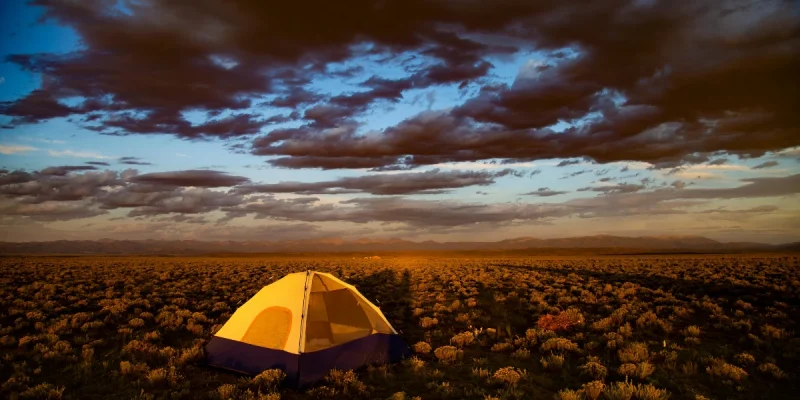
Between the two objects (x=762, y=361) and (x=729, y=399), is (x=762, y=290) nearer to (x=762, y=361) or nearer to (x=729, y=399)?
(x=762, y=361)

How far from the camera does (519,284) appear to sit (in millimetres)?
24734

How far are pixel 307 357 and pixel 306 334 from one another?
500mm

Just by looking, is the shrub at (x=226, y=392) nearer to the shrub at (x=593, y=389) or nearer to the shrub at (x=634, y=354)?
the shrub at (x=593, y=389)

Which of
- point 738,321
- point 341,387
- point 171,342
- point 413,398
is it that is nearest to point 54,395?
point 171,342

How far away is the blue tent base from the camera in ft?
28.8

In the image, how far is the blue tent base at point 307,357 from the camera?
28.8 ft

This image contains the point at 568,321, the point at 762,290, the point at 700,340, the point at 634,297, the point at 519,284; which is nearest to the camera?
the point at 700,340

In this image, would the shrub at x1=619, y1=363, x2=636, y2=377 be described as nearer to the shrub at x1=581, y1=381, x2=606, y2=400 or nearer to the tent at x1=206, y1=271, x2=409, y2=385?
the shrub at x1=581, y1=381, x2=606, y2=400

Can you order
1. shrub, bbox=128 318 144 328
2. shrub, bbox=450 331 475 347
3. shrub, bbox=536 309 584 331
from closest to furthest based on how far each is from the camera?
shrub, bbox=450 331 475 347, shrub, bbox=536 309 584 331, shrub, bbox=128 318 144 328

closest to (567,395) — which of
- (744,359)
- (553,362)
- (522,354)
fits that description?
(553,362)

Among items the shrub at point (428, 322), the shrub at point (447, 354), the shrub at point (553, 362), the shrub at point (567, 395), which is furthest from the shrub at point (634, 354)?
the shrub at point (428, 322)

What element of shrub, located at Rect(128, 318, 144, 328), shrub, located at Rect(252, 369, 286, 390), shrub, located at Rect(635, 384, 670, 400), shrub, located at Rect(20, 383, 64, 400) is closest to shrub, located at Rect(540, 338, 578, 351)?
shrub, located at Rect(635, 384, 670, 400)

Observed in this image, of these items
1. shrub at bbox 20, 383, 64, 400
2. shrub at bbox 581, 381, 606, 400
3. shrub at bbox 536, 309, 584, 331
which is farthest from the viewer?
shrub at bbox 536, 309, 584, 331

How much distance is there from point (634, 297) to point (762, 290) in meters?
7.02
